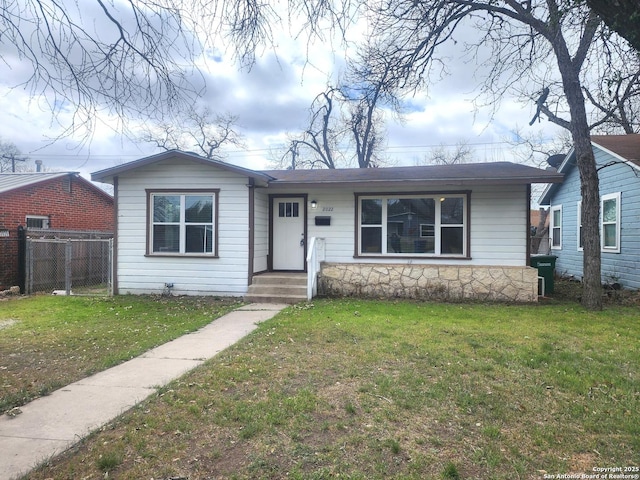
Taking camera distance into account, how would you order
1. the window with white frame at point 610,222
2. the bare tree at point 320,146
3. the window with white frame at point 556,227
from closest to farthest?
the window with white frame at point 610,222 < the window with white frame at point 556,227 < the bare tree at point 320,146

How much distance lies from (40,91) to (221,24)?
176cm

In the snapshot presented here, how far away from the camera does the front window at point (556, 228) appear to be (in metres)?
15.4

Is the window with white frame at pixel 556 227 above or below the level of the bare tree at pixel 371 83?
below

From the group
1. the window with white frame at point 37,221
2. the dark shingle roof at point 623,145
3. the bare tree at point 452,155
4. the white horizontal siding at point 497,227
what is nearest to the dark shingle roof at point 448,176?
the white horizontal siding at point 497,227

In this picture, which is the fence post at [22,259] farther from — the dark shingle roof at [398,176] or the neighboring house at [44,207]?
the dark shingle roof at [398,176]

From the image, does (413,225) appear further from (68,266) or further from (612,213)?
(68,266)

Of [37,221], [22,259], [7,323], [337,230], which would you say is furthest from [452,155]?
[7,323]

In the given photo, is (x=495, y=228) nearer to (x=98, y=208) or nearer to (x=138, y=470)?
(x=138, y=470)

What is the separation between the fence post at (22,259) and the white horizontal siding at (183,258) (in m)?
2.90

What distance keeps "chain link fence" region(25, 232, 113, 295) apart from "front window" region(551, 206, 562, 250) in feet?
50.1

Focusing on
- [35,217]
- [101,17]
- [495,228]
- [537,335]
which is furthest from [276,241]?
[35,217]

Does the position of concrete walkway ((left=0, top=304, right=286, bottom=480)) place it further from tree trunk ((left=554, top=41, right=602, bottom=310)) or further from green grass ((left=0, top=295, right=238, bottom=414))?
tree trunk ((left=554, top=41, right=602, bottom=310))

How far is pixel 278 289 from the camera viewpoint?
9641 millimetres

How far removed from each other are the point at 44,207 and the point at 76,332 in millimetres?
9392
